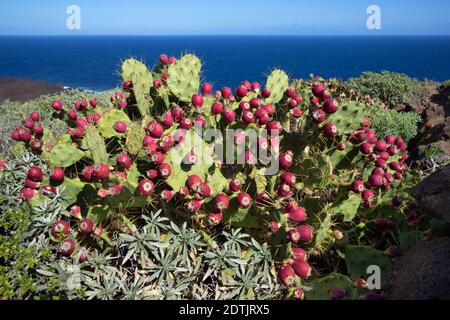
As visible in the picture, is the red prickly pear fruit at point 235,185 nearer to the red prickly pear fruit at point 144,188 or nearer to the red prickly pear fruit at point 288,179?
the red prickly pear fruit at point 288,179

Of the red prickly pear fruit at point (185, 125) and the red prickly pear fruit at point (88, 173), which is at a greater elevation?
the red prickly pear fruit at point (185, 125)

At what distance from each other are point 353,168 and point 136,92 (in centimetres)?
309

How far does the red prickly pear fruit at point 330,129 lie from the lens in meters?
3.91

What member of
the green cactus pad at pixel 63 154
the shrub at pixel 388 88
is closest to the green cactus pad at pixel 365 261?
the green cactus pad at pixel 63 154

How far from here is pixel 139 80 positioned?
17.7 feet

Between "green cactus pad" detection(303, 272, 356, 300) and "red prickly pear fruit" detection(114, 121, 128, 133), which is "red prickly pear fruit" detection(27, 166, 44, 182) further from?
"green cactus pad" detection(303, 272, 356, 300)

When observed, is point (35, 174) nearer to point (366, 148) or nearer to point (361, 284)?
point (361, 284)

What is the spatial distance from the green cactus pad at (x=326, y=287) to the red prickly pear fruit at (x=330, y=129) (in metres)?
1.46

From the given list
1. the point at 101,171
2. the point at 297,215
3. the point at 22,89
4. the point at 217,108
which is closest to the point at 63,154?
the point at 101,171

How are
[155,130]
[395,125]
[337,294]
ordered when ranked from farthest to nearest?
[395,125] < [155,130] < [337,294]

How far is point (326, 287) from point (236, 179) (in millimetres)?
1303

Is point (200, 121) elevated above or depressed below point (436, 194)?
above

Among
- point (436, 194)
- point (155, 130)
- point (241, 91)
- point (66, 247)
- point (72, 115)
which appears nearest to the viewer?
point (66, 247)
